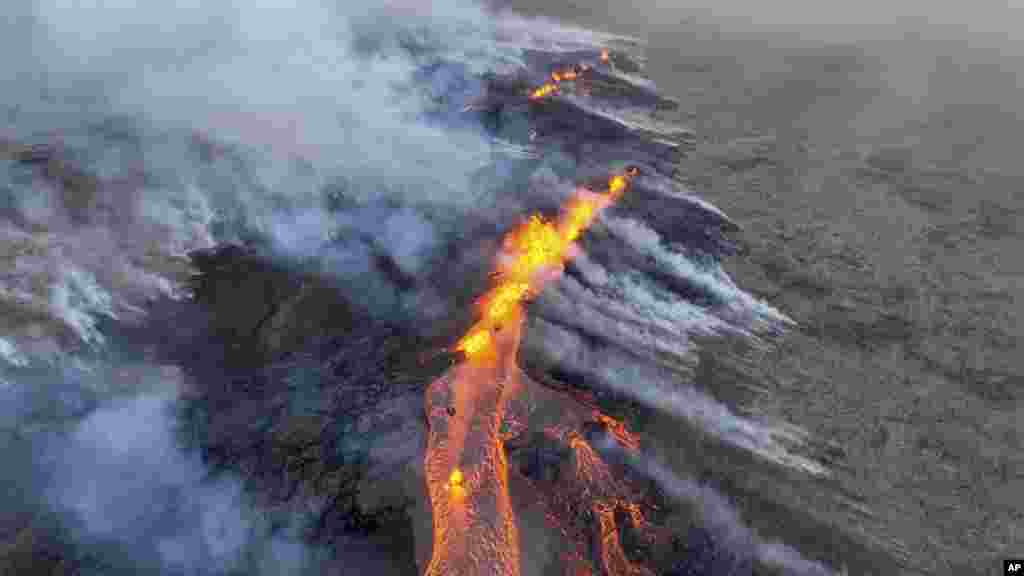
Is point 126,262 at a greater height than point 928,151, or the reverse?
point 928,151

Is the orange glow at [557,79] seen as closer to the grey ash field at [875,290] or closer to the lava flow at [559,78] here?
the lava flow at [559,78]

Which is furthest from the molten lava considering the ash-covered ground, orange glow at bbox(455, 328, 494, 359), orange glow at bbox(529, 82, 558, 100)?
orange glow at bbox(455, 328, 494, 359)

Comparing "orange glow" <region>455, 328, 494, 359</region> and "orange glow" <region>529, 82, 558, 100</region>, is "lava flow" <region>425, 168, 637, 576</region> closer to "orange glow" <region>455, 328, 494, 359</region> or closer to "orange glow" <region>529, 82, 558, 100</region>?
"orange glow" <region>455, 328, 494, 359</region>

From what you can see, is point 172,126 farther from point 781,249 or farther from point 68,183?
point 781,249

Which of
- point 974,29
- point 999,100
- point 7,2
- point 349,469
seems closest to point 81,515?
point 349,469

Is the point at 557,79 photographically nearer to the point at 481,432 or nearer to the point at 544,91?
the point at 544,91
